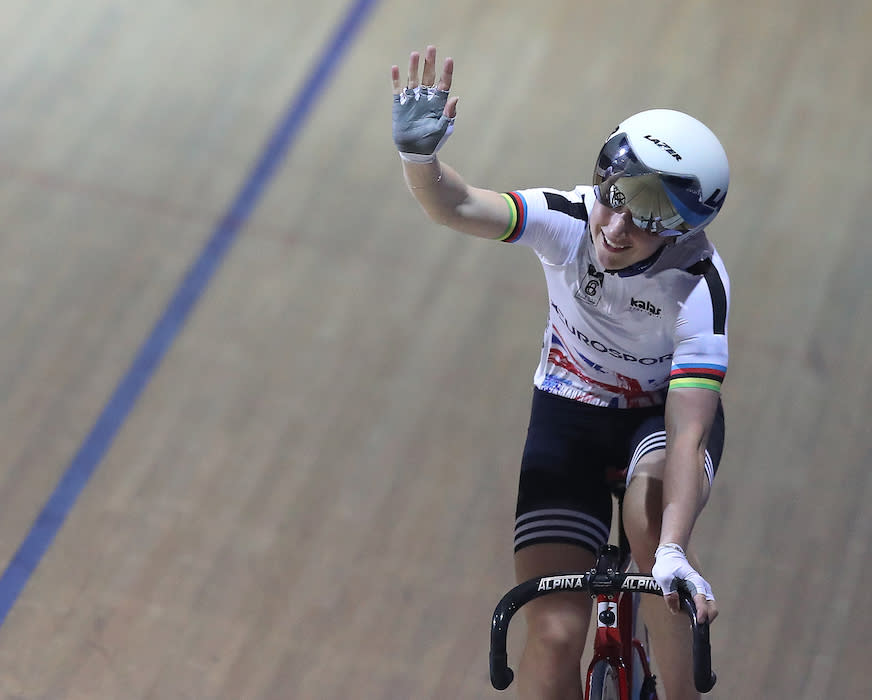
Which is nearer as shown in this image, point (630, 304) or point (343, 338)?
point (630, 304)

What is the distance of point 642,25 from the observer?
518 centimetres

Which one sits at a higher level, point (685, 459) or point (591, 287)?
point (591, 287)

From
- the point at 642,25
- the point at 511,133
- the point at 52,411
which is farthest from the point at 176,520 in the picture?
the point at 642,25

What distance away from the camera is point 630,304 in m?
2.44

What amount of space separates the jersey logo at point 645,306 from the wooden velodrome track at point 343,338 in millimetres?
1240

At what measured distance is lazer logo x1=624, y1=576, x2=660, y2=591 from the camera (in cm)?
207

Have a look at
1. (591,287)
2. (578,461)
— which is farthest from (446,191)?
(578,461)

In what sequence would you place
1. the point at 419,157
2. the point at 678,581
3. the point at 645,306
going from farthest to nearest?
the point at 645,306, the point at 419,157, the point at 678,581

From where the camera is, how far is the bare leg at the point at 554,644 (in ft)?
Answer: 7.73

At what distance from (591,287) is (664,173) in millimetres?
359

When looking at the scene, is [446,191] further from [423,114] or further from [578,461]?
[578,461]

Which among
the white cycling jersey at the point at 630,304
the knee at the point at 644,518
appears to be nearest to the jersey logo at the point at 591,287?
the white cycling jersey at the point at 630,304

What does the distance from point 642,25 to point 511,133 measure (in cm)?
99

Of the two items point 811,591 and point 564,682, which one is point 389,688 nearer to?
point 564,682
